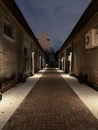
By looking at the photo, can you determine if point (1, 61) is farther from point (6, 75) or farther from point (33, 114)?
point (33, 114)

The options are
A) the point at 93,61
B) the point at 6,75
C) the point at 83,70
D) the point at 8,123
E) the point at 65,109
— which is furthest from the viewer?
the point at 83,70

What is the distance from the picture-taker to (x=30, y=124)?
201 inches

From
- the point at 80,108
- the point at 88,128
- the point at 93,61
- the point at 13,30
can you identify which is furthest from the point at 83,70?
the point at 88,128

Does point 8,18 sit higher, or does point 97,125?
point 8,18

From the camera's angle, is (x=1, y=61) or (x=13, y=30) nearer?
(x=1, y=61)

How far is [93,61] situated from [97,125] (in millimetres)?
7408

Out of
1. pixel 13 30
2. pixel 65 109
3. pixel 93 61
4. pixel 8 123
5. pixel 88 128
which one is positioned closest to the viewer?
pixel 88 128

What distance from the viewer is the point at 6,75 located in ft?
36.7

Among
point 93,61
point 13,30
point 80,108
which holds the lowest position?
point 80,108

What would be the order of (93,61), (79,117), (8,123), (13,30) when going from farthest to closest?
(13,30)
(93,61)
(79,117)
(8,123)

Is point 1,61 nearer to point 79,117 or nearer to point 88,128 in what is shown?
point 79,117

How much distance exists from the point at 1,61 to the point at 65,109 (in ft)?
14.3

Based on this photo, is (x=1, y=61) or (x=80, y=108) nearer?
(x=80, y=108)

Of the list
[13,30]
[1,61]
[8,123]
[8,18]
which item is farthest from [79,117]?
[13,30]
